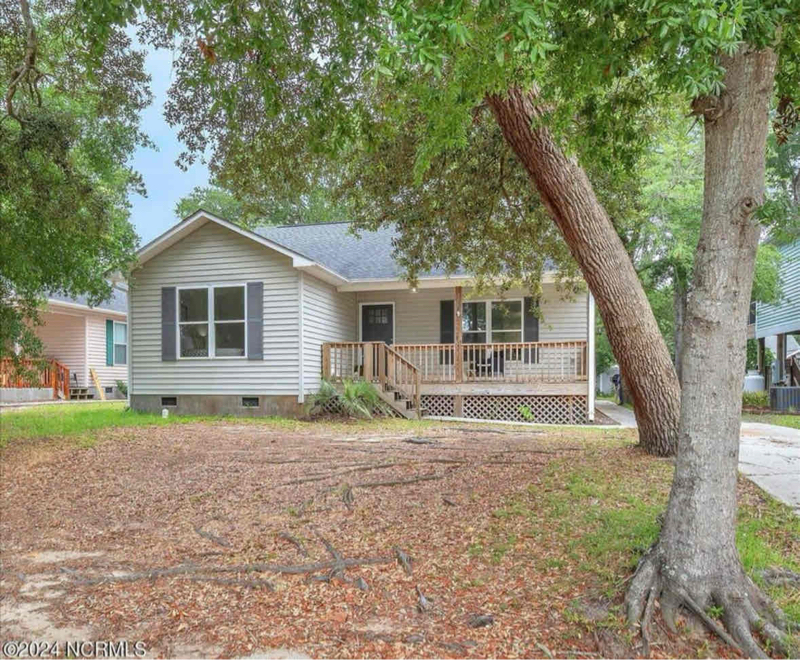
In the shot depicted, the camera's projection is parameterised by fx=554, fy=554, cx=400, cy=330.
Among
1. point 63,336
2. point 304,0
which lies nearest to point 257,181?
point 304,0

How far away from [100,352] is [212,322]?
9568 mm

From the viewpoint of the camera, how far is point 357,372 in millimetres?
13094

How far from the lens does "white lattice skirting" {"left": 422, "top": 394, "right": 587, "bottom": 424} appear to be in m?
12.2

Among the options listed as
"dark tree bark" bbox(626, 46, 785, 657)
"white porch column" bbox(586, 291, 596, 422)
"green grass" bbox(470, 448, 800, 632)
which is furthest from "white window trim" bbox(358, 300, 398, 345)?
"dark tree bark" bbox(626, 46, 785, 657)

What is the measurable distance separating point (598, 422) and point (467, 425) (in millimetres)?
3395

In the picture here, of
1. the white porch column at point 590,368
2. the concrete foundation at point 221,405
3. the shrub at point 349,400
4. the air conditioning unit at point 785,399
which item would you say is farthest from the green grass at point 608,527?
the air conditioning unit at point 785,399

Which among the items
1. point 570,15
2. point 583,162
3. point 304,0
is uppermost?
point 304,0

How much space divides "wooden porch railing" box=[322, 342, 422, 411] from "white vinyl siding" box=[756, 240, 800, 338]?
13.0m

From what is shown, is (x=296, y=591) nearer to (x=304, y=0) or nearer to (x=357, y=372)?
(x=304, y=0)

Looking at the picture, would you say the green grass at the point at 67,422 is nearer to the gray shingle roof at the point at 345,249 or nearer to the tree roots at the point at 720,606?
the gray shingle roof at the point at 345,249

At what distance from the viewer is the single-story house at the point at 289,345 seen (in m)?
12.0

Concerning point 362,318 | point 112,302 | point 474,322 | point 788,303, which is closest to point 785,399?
point 788,303

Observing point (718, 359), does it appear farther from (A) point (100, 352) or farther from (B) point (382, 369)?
(A) point (100, 352)

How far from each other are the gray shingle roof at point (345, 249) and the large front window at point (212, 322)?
6.30 feet
